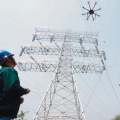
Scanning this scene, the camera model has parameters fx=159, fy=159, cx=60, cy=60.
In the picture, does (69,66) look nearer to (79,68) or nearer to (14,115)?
(79,68)

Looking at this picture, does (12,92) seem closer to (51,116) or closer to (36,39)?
(51,116)

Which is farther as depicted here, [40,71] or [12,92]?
[40,71]

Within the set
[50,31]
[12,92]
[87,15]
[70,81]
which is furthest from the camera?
[50,31]

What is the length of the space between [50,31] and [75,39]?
2.69 m

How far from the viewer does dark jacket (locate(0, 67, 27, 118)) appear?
1.60 meters

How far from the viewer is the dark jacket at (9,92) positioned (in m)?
1.60

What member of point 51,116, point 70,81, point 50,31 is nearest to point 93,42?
point 50,31

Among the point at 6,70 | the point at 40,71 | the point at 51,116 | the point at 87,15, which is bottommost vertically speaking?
the point at 51,116

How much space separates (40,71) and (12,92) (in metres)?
12.6

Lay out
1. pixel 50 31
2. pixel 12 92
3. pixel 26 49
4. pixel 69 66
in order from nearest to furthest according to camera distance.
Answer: pixel 12 92 < pixel 69 66 < pixel 26 49 < pixel 50 31

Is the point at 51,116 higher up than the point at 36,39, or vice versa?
the point at 36,39

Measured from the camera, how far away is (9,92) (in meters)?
1.62

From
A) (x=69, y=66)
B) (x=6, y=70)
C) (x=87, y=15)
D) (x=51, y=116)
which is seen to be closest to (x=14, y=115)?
(x=6, y=70)

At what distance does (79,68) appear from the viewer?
14289 mm
